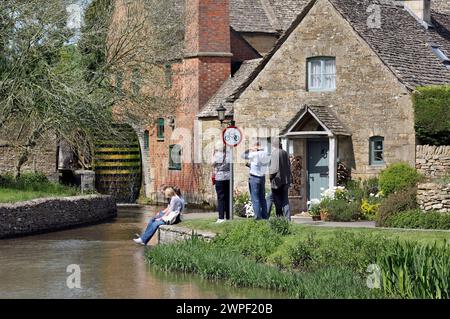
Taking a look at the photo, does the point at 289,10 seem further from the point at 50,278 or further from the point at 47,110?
the point at 50,278

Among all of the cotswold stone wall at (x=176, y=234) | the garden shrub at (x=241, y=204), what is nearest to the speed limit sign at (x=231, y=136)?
the cotswold stone wall at (x=176, y=234)

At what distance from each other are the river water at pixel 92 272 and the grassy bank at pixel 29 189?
7.71 feet

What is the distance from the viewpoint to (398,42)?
3191 centimetres

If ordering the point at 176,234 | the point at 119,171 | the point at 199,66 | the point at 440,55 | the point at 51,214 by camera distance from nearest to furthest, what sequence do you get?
the point at 176,234
the point at 51,214
the point at 440,55
the point at 199,66
the point at 119,171

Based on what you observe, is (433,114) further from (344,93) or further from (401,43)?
(401,43)

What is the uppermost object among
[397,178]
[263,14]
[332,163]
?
[263,14]

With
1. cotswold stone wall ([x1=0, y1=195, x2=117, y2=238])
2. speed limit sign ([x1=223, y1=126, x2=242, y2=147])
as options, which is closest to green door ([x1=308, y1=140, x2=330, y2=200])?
cotswold stone wall ([x1=0, y1=195, x2=117, y2=238])

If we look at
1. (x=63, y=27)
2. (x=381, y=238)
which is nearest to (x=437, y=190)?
(x=381, y=238)

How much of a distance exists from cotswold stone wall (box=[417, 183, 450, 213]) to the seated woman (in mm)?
5883

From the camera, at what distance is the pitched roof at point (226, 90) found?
125 feet

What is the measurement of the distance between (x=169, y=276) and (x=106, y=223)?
12.7 meters

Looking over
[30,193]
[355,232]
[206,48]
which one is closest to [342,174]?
[30,193]

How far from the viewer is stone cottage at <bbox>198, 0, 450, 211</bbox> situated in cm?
3012

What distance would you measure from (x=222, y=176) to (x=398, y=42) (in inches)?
425
